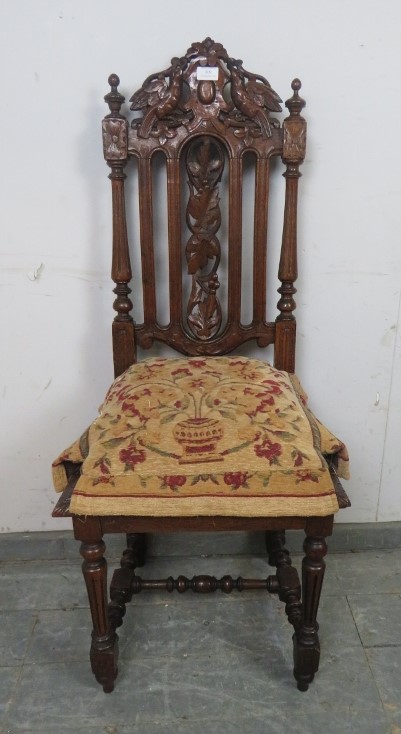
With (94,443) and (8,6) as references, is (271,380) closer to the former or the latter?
(94,443)

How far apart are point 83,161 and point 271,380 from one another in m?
0.70

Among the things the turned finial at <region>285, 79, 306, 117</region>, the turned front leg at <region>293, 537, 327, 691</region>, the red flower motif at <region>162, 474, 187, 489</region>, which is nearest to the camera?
the red flower motif at <region>162, 474, 187, 489</region>

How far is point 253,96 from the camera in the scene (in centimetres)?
134

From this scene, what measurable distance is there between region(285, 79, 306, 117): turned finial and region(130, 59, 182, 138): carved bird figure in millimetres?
247

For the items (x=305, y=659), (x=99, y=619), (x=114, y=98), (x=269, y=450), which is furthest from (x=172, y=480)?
(x=114, y=98)

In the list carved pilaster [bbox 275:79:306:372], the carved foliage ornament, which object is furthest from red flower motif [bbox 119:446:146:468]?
the carved foliage ornament

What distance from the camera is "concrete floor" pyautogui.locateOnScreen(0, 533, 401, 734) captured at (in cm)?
127

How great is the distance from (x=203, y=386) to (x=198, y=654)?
2.20ft

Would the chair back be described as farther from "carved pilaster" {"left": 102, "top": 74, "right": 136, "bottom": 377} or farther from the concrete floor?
the concrete floor

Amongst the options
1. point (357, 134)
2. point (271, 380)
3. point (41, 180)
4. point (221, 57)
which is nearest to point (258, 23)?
point (221, 57)

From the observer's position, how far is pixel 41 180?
57.1 inches

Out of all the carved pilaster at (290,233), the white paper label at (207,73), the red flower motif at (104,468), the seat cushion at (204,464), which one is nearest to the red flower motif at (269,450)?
the seat cushion at (204,464)

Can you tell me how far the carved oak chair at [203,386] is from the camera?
43.8 inches

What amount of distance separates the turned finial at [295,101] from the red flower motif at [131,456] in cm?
83
